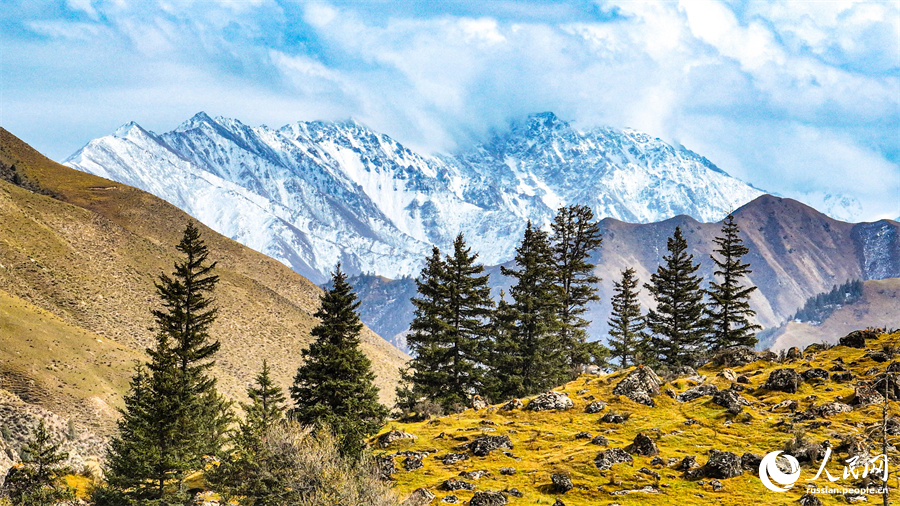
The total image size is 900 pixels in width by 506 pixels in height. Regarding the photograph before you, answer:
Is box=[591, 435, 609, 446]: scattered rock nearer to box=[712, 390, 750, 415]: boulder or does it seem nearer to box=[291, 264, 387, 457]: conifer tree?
box=[712, 390, 750, 415]: boulder

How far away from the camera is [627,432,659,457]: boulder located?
34.3m

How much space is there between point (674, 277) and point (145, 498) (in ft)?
167

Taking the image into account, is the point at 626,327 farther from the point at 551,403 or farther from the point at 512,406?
the point at 512,406

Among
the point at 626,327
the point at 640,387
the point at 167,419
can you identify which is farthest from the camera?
the point at 626,327

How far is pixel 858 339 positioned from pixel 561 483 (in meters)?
31.9

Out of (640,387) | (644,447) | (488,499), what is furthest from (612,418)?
(488,499)

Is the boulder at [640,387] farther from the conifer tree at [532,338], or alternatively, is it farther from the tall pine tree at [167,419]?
the tall pine tree at [167,419]

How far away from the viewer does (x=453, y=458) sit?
3678 cm

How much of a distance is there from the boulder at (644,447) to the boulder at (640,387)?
8.52 metres

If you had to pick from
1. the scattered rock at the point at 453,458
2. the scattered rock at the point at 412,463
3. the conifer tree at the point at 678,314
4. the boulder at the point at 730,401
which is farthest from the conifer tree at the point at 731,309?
the scattered rock at the point at 412,463

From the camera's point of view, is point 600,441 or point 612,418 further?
point 612,418

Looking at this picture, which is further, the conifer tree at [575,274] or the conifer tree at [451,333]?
the conifer tree at [575,274]

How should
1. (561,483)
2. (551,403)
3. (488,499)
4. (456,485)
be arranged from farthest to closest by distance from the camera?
(551,403)
(456,485)
(561,483)
(488,499)

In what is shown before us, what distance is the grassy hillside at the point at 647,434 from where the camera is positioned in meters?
30.6
